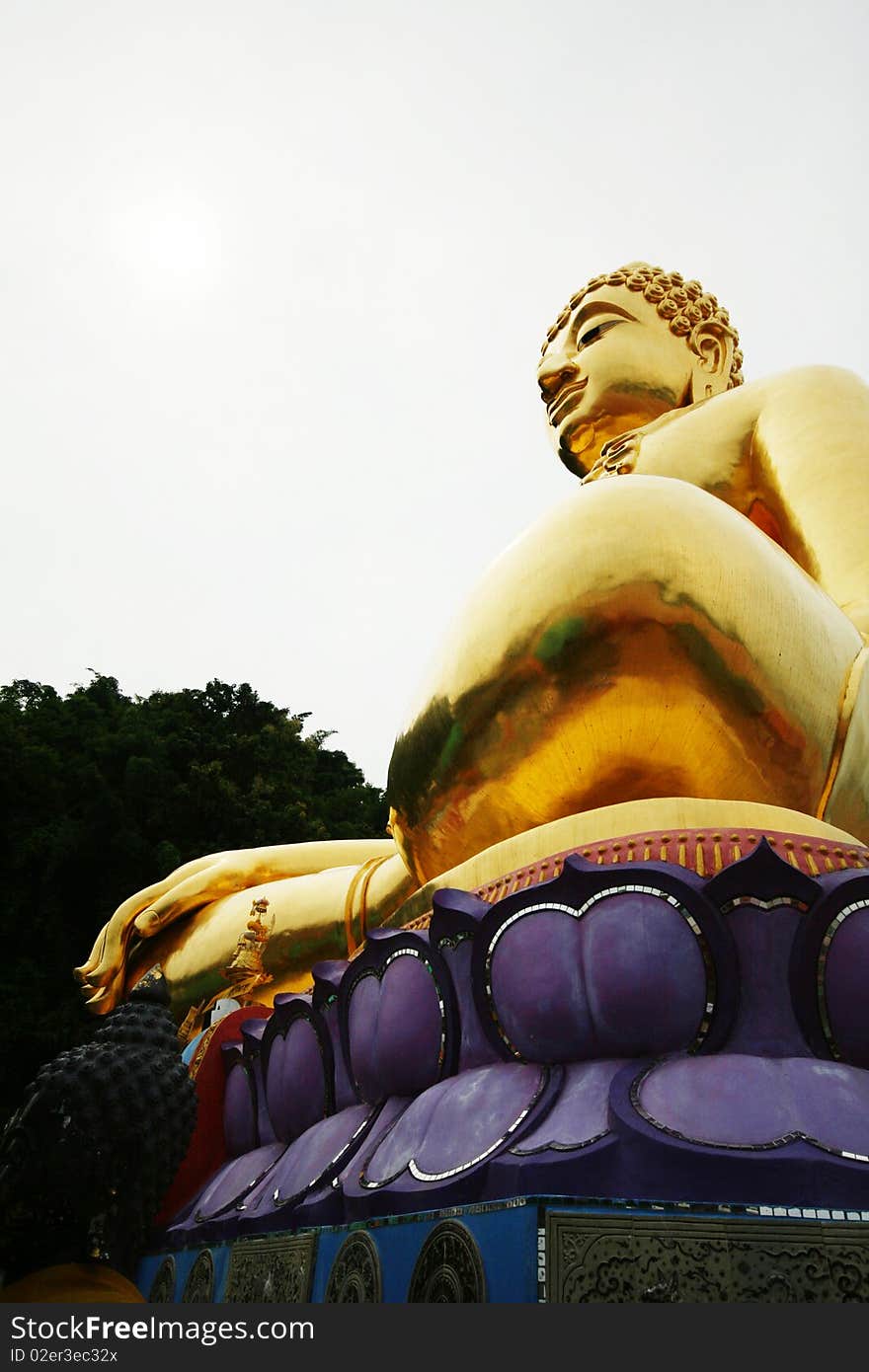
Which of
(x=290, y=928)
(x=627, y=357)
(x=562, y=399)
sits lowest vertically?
(x=290, y=928)

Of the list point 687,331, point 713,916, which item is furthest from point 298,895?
point 687,331

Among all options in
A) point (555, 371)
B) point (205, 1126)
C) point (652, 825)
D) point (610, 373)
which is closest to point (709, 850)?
point (652, 825)

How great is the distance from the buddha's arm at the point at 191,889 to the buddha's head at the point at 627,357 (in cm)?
208

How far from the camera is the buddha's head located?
5.26 meters

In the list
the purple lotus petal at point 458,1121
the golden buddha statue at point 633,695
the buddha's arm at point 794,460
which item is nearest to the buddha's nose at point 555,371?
the buddha's arm at point 794,460

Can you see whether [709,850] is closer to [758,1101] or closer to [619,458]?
[758,1101]

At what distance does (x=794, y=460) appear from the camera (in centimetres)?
432

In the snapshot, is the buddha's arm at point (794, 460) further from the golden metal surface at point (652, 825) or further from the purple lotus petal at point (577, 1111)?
the purple lotus petal at point (577, 1111)

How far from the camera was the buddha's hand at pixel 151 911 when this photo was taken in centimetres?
454

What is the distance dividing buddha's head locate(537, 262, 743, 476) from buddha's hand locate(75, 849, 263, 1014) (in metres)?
2.41

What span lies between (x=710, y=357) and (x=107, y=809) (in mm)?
7893

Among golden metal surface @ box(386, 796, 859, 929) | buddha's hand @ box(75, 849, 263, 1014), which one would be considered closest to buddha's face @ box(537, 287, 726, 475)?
buddha's hand @ box(75, 849, 263, 1014)

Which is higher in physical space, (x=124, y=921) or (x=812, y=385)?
(x=812, y=385)

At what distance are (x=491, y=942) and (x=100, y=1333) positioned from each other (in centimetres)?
102
